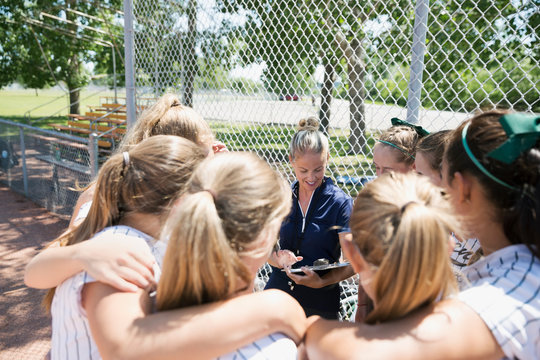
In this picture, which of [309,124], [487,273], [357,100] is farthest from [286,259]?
[357,100]

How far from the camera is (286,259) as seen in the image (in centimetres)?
228

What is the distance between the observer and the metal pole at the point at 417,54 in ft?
7.13

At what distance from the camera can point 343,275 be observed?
2309mm

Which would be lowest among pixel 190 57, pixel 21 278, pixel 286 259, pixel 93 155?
pixel 21 278

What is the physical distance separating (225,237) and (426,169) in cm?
139

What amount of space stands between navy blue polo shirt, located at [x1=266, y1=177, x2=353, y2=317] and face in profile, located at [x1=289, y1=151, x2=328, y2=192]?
0.05m

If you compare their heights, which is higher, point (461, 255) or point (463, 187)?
point (463, 187)

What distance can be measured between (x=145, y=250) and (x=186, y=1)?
13.1 feet

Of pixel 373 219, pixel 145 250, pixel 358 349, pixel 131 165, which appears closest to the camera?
pixel 358 349

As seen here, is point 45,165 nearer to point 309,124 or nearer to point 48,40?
point 309,124

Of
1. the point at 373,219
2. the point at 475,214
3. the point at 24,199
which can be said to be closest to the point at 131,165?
the point at 373,219

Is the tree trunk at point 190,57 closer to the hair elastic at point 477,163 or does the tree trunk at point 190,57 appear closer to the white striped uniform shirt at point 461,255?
the white striped uniform shirt at point 461,255

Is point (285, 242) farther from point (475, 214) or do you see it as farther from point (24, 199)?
point (24, 199)

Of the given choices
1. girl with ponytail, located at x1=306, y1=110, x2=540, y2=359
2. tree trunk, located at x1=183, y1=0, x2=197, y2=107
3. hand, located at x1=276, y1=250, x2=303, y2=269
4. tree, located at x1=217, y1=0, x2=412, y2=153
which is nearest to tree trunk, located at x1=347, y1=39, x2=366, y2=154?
A: tree, located at x1=217, y1=0, x2=412, y2=153
